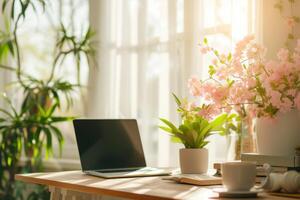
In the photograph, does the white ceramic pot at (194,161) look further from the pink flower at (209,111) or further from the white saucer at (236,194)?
the white saucer at (236,194)

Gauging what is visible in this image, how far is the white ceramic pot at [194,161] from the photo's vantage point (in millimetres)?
2158

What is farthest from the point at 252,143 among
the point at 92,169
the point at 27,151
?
the point at 27,151

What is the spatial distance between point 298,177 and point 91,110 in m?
2.05

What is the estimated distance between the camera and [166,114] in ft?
9.73

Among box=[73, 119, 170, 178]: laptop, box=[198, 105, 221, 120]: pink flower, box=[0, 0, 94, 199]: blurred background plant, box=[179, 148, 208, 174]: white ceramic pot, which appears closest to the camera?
box=[198, 105, 221, 120]: pink flower

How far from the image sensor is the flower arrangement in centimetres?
178

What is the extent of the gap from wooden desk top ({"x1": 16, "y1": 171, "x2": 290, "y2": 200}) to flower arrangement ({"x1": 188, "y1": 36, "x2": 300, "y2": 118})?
33 centimetres

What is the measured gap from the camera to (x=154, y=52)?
3.09m

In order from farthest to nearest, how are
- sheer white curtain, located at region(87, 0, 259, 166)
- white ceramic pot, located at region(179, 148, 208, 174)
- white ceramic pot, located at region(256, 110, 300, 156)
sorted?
sheer white curtain, located at region(87, 0, 259, 166), white ceramic pot, located at region(179, 148, 208, 174), white ceramic pot, located at region(256, 110, 300, 156)

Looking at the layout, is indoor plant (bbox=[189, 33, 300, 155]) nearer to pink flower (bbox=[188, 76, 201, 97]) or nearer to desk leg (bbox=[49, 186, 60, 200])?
pink flower (bbox=[188, 76, 201, 97])

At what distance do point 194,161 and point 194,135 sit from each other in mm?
104

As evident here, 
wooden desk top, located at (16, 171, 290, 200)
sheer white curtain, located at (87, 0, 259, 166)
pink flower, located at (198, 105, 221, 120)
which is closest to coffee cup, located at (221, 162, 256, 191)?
wooden desk top, located at (16, 171, 290, 200)

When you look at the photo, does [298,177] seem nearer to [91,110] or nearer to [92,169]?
[92,169]

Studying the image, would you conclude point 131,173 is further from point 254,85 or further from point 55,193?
point 254,85
